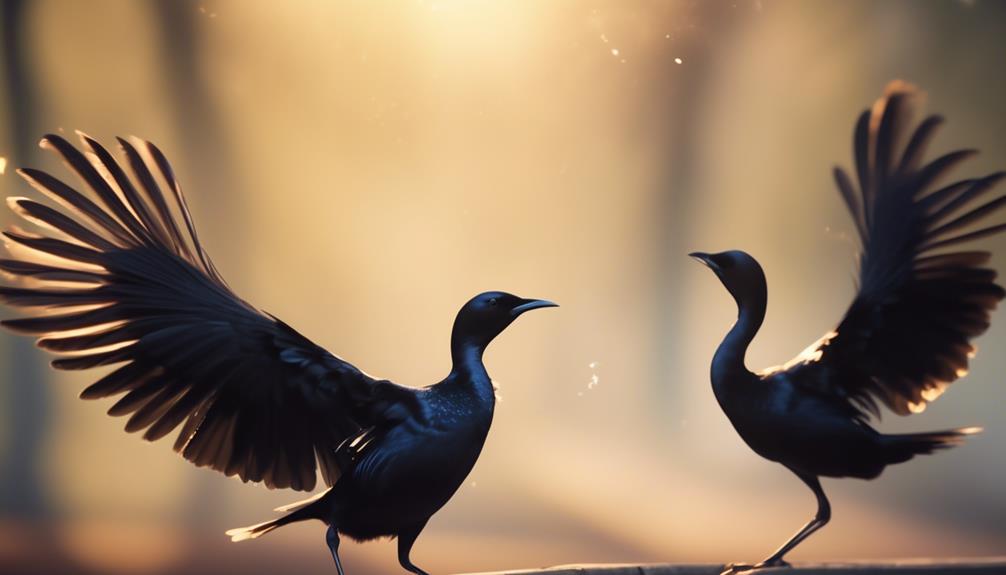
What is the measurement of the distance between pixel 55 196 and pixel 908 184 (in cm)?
176

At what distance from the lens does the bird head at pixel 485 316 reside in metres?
1.80

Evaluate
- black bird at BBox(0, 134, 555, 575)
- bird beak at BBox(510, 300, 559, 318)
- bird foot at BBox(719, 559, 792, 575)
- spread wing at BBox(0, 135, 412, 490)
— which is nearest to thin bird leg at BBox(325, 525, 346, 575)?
black bird at BBox(0, 134, 555, 575)

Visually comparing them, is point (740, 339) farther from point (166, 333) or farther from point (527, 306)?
point (166, 333)

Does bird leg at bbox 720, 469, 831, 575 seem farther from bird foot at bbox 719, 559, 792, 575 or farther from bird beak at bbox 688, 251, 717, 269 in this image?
bird beak at bbox 688, 251, 717, 269

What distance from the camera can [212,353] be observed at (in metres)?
1.62

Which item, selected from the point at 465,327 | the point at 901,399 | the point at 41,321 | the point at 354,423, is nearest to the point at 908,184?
the point at 901,399

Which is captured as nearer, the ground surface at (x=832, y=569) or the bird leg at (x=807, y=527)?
the ground surface at (x=832, y=569)

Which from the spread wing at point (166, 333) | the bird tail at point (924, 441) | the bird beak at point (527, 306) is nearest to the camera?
the spread wing at point (166, 333)

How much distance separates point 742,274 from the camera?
6.54ft

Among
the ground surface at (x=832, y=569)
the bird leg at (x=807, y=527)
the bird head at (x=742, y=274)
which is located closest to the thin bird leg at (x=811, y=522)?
the bird leg at (x=807, y=527)

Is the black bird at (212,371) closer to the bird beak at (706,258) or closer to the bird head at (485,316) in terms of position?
the bird head at (485,316)

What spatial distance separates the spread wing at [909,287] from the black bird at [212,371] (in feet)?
2.71

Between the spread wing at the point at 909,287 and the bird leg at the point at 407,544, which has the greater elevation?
the spread wing at the point at 909,287

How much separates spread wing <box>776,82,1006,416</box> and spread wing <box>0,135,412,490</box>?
985 millimetres
